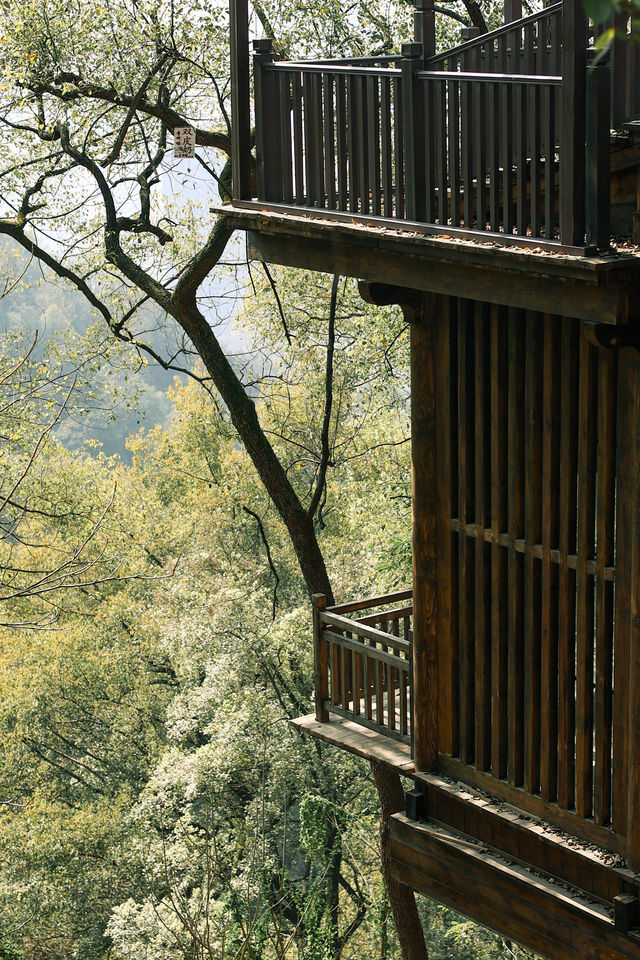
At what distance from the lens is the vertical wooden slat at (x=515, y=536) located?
17.0 feet

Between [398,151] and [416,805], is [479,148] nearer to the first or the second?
[398,151]

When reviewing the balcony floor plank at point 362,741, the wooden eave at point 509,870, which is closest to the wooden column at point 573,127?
the wooden eave at point 509,870

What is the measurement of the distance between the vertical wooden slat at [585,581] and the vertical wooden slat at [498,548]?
22.2 inches

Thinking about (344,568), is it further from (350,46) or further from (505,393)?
(505,393)

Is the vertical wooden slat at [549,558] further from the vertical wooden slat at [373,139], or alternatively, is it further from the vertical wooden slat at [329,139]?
the vertical wooden slat at [329,139]

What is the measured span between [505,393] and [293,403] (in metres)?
18.5

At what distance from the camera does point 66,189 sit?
15242 millimetres

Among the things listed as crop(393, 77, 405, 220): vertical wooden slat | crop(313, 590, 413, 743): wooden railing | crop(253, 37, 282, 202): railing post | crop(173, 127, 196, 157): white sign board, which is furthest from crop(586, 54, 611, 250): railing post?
crop(173, 127, 196, 157): white sign board

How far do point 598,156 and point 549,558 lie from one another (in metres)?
1.86

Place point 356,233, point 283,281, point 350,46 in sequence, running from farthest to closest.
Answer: point 283,281
point 350,46
point 356,233

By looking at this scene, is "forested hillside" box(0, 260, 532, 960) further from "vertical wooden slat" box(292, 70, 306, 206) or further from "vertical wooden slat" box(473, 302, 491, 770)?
"vertical wooden slat" box(292, 70, 306, 206)

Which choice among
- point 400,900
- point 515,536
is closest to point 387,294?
point 515,536

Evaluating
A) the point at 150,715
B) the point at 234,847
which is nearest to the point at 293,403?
the point at 150,715

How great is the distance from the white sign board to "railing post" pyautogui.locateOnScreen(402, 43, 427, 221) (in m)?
5.74
